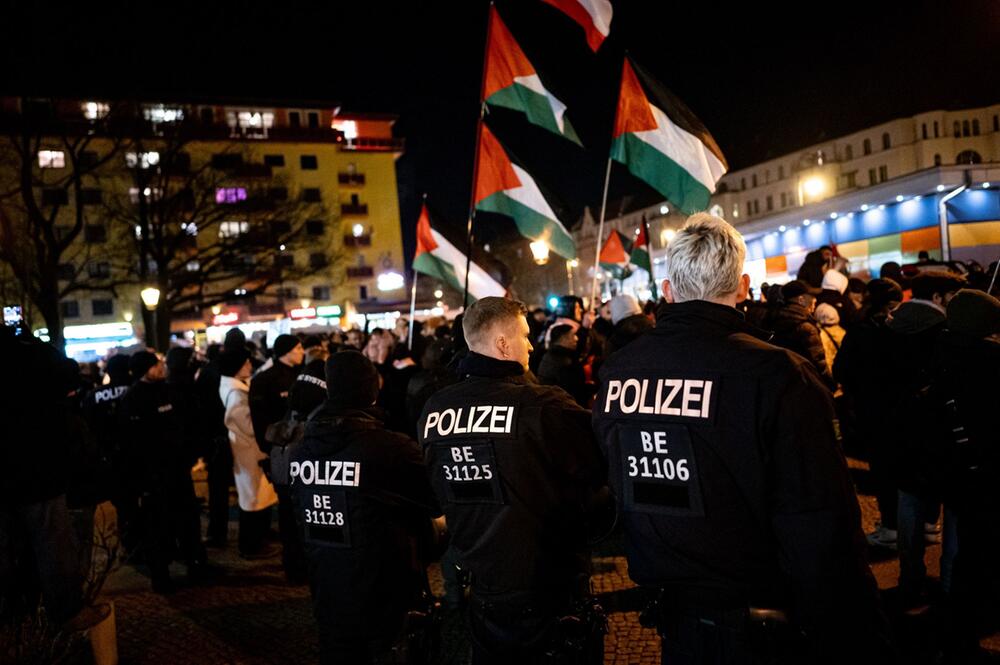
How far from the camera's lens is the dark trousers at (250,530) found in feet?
24.7

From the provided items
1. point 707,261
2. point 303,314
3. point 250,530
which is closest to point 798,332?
point 707,261

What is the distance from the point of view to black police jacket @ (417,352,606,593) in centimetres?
302

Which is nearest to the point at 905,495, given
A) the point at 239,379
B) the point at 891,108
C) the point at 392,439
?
the point at 392,439

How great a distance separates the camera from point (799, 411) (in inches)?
82.1

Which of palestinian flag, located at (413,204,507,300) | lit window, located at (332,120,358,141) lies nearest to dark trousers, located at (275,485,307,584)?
palestinian flag, located at (413,204,507,300)

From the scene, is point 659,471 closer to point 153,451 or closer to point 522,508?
point 522,508

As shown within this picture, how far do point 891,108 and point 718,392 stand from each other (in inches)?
2995

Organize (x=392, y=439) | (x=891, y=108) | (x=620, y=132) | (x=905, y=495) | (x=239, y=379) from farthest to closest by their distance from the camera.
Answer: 1. (x=891, y=108)
2. (x=620, y=132)
3. (x=239, y=379)
4. (x=905, y=495)
5. (x=392, y=439)

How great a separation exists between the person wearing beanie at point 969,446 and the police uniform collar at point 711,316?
233cm

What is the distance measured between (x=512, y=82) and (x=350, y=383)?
6020mm

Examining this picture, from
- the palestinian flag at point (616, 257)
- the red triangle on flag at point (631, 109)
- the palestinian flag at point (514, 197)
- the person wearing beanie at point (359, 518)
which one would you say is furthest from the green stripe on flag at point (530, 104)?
the palestinian flag at point (616, 257)

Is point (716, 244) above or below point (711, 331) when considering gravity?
above

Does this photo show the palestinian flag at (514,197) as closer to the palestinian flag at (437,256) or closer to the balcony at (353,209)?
the palestinian flag at (437,256)

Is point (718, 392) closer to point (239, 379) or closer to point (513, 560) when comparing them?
point (513, 560)
